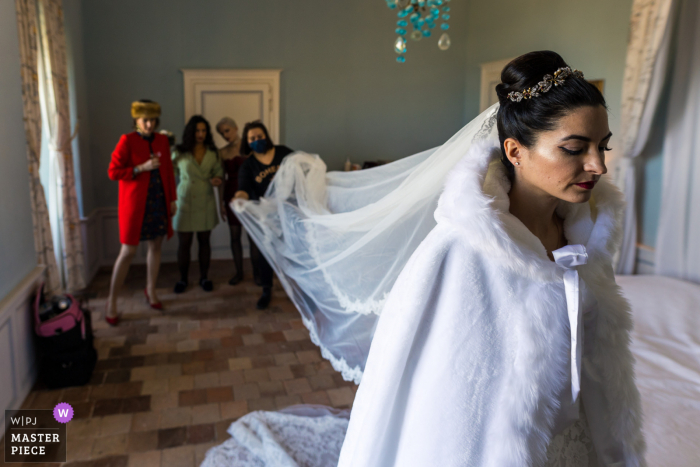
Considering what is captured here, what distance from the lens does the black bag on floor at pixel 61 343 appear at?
8.67 ft

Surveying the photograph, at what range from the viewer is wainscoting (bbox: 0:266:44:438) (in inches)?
89.9

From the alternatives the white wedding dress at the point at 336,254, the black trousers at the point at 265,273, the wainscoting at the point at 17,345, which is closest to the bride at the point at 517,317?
the white wedding dress at the point at 336,254

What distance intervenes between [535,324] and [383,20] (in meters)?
5.17

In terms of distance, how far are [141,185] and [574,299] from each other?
10.4 ft

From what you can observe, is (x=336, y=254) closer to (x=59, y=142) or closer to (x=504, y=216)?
(x=504, y=216)

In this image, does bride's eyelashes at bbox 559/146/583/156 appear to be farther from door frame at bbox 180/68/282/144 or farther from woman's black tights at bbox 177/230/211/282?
door frame at bbox 180/68/282/144

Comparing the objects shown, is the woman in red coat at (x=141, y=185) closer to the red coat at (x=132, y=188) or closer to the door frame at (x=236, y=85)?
the red coat at (x=132, y=188)

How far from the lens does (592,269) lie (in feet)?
3.65

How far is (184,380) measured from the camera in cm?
283

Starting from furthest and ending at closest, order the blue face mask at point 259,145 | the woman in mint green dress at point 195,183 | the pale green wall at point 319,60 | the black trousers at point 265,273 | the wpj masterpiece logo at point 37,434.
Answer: the pale green wall at point 319,60
the woman in mint green dress at point 195,183
the black trousers at point 265,273
the blue face mask at point 259,145
the wpj masterpiece logo at point 37,434

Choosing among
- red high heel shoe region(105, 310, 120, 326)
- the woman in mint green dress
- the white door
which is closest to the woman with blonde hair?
the woman in mint green dress

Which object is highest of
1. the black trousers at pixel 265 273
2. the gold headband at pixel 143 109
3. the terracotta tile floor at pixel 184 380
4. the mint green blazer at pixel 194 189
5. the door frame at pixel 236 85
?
the door frame at pixel 236 85

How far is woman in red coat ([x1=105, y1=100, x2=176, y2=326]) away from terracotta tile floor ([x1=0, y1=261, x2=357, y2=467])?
1.63ft

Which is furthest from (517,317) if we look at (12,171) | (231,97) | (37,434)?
(231,97)
